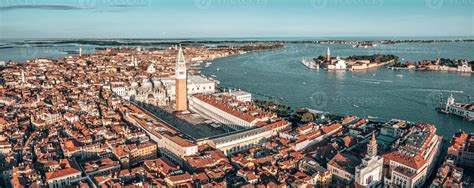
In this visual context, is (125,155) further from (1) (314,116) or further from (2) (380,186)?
(1) (314,116)

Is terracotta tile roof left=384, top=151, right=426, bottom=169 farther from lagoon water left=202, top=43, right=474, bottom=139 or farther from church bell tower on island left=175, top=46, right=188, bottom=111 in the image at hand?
church bell tower on island left=175, top=46, right=188, bottom=111

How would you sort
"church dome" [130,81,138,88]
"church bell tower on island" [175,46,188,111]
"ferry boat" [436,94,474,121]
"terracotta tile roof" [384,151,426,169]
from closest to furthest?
"terracotta tile roof" [384,151,426,169]
"ferry boat" [436,94,474,121]
"church bell tower on island" [175,46,188,111]
"church dome" [130,81,138,88]

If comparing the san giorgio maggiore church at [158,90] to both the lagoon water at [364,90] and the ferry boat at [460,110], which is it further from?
the ferry boat at [460,110]

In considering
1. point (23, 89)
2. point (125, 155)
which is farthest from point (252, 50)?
point (125, 155)

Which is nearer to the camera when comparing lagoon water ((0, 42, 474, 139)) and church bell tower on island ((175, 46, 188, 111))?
church bell tower on island ((175, 46, 188, 111))

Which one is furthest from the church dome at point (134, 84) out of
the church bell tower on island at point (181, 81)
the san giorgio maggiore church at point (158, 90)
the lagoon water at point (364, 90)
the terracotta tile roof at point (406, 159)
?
the terracotta tile roof at point (406, 159)

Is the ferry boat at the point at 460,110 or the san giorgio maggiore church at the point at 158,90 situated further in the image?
the san giorgio maggiore church at the point at 158,90

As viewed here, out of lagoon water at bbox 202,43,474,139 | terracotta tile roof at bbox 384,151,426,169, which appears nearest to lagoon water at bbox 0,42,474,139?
lagoon water at bbox 202,43,474,139
